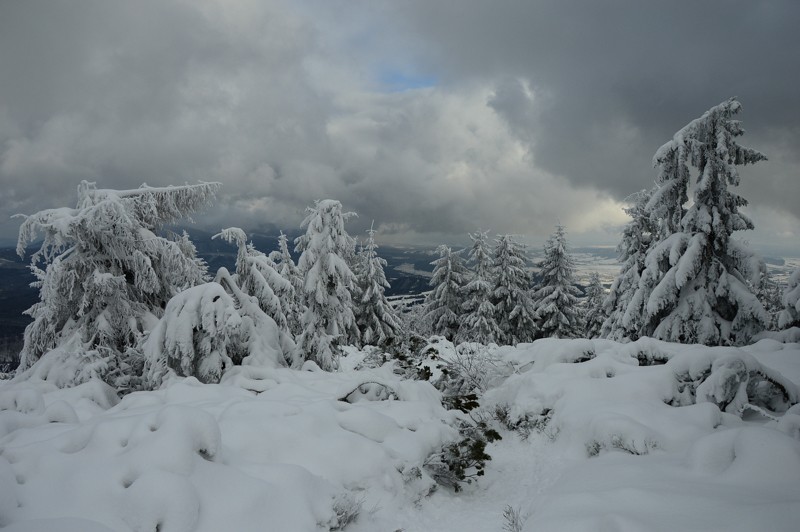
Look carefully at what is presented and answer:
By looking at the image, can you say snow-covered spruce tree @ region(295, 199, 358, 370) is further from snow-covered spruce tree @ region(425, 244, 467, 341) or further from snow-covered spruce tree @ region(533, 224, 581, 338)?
snow-covered spruce tree @ region(533, 224, 581, 338)

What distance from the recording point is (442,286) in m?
27.4

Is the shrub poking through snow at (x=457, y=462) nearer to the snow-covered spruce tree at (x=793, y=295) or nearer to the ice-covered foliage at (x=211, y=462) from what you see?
the ice-covered foliage at (x=211, y=462)

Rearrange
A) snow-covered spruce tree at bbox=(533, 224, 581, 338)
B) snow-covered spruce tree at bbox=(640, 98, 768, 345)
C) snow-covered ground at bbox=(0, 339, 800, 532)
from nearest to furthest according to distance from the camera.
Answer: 1. snow-covered ground at bbox=(0, 339, 800, 532)
2. snow-covered spruce tree at bbox=(640, 98, 768, 345)
3. snow-covered spruce tree at bbox=(533, 224, 581, 338)

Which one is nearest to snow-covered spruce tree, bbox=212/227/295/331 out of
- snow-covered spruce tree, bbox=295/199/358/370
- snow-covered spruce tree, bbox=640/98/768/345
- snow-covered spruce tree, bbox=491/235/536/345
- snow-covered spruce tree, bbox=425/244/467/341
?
snow-covered spruce tree, bbox=295/199/358/370

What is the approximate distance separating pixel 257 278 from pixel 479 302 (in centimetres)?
1790

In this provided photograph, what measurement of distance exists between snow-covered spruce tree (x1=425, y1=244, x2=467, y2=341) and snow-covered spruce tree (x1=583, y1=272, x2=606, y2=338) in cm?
996

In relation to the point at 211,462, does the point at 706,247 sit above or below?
above

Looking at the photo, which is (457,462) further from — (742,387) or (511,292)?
(511,292)

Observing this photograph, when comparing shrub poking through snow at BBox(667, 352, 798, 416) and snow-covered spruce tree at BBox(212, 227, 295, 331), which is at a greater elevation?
snow-covered spruce tree at BBox(212, 227, 295, 331)

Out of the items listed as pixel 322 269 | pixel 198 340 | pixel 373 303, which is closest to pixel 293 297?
pixel 322 269

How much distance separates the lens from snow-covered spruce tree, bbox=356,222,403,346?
85.1 feet

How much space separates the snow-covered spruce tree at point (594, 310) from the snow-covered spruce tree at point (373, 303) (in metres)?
14.7

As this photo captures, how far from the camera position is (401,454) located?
4.84m

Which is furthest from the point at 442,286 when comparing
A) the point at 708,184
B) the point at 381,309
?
the point at 708,184
